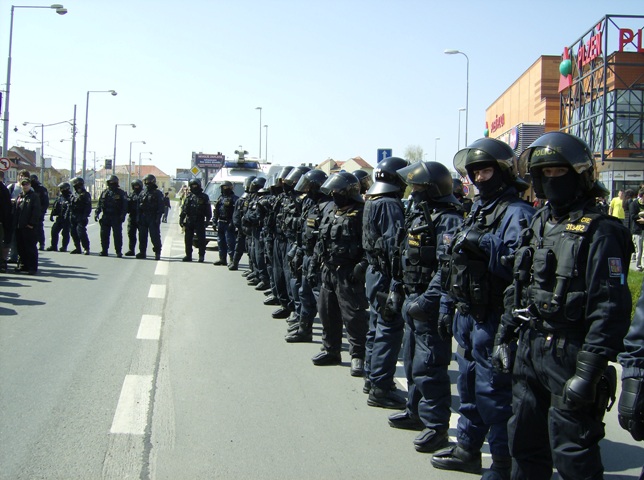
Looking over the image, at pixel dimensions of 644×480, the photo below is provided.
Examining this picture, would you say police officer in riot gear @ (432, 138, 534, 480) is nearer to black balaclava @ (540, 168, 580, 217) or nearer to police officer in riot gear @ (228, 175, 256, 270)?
black balaclava @ (540, 168, 580, 217)

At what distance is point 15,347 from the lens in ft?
24.5

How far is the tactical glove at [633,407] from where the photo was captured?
290 cm

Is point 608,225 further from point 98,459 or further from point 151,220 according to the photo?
point 151,220

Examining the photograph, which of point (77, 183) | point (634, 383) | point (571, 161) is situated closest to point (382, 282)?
point (571, 161)

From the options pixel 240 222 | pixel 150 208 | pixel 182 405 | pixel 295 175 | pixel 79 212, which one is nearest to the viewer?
pixel 182 405

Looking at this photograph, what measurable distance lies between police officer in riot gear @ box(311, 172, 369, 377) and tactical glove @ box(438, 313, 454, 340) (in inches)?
77.8

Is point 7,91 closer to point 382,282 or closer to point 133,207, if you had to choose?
point 133,207

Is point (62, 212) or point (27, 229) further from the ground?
point (62, 212)

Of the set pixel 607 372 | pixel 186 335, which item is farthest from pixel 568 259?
pixel 186 335

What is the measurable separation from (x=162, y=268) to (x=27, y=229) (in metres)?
3.08

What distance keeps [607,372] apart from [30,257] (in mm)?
12476

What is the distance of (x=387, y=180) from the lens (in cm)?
631

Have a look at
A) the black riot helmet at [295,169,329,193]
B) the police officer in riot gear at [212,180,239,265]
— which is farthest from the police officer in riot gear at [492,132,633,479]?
the police officer in riot gear at [212,180,239,265]

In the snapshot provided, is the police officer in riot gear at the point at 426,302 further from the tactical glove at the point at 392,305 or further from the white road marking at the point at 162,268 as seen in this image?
the white road marking at the point at 162,268
